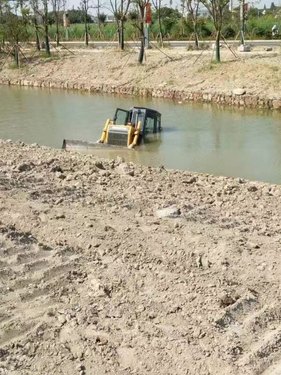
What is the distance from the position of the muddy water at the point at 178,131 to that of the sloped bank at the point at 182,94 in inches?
34.8

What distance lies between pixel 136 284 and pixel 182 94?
21397 millimetres

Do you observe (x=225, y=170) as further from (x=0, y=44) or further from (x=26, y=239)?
(x=0, y=44)

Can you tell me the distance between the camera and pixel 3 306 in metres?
5.75

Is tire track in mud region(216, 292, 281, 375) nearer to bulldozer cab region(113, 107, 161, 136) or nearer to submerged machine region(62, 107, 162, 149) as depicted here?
submerged machine region(62, 107, 162, 149)

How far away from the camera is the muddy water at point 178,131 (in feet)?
50.5

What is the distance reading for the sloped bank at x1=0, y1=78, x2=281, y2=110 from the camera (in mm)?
24016

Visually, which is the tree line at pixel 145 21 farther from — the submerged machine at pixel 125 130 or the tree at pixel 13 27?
the submerged machine at pixel 125 130

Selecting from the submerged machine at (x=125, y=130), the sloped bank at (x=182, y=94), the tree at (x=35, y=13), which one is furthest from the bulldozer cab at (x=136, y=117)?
the tree at (x=35, y=13)

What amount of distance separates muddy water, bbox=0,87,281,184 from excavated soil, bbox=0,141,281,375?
5.83 metres

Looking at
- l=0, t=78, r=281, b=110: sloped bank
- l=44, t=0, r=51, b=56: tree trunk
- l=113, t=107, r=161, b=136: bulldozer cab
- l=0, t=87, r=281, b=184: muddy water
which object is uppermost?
l=44, t=0, r=51, b=56: tree trunk

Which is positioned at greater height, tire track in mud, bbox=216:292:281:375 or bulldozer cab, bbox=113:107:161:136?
bulldozer cab, bbox=113:107:161:136

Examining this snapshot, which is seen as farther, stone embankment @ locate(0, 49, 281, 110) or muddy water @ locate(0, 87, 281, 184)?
stone embankment @ locate(0, 49, 281, 110)

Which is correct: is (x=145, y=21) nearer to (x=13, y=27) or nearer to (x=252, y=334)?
(x=13, y=27)

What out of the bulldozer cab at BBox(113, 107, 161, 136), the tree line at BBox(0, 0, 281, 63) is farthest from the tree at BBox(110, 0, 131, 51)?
the bulldozer cab at BBox(113, 107, 161, 136)
